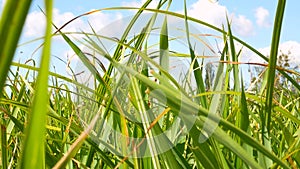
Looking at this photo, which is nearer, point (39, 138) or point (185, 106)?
point (39, 138)

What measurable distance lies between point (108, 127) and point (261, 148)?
53 cm

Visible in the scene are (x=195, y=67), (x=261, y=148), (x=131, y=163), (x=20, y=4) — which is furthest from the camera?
(x=195, y=67)

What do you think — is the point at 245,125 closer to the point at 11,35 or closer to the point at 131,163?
the point at 131,163

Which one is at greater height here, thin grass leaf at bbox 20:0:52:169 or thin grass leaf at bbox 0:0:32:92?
thin grass leaf at bbox 0:0:32:92

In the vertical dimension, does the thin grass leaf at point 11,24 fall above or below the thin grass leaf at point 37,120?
above

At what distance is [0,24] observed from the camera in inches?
6.3

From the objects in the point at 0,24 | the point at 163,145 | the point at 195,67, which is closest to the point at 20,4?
the point at 0,24

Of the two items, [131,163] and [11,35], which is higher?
[11,35]

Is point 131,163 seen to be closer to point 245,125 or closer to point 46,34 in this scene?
point 245,125

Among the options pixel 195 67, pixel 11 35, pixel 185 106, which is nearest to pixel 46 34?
pixel 11 35

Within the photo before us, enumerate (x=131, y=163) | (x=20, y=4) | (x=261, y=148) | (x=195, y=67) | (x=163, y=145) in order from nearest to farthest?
(x=20, y=4) → (x=261, y=148) → (x=163, y=145) → (x=131, y=163) → (x=195, y=67)

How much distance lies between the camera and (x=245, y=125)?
2.20 ft

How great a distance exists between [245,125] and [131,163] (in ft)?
0.63

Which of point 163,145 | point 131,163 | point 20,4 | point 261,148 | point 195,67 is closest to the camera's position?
point 20,4
